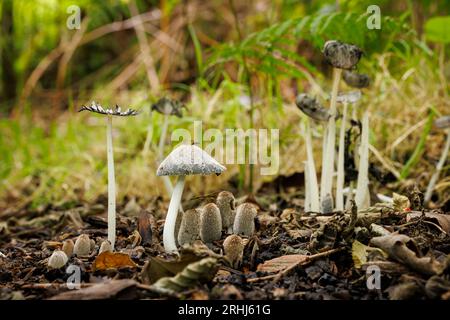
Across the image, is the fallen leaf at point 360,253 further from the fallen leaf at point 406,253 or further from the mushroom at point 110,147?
the mushroom at point 110,147

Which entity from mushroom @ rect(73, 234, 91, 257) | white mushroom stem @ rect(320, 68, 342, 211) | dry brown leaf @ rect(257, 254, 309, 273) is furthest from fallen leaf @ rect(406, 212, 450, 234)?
mushroom @ rect(73, 234, 91, 257)

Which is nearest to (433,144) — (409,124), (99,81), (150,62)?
(409,124)

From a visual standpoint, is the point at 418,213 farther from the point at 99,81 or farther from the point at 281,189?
the point at 99,81

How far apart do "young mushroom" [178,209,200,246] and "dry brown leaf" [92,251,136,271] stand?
25cm

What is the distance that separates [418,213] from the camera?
89.5 inches

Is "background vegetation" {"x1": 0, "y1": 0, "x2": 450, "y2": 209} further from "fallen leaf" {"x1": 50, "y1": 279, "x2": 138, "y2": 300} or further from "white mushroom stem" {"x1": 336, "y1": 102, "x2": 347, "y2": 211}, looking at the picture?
"fallen leaf" {"x1": 50, "y1": 279, "x2": 138, "y2": 300}

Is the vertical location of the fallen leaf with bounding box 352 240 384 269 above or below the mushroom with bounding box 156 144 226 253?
below

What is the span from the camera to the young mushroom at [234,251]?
1942 millimetres

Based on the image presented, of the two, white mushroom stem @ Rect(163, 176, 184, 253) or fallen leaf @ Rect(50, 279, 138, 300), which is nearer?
fallen leaf @ Rect(50, 279, 138, 300)

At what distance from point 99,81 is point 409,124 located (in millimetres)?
5269

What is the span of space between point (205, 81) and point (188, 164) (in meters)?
2.37

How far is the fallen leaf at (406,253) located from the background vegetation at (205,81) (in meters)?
1.03

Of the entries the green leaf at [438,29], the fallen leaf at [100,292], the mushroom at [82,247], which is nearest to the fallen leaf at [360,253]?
the fallen leaf at [100,292]

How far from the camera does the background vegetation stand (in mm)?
3496
